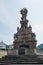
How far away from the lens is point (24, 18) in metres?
42.0

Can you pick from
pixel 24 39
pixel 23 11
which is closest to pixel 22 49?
pixel 24 39

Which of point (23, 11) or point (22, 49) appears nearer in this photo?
point (22, 49)

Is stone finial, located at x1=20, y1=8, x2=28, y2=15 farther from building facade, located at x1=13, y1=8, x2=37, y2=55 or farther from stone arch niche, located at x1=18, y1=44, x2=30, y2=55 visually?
stone arch niche, located at x1=18, y1=44, x2=30, y2=55

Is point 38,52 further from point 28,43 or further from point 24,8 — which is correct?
point 24,8

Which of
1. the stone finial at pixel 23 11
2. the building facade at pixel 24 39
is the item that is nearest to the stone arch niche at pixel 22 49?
the building facade at pixel 24 39

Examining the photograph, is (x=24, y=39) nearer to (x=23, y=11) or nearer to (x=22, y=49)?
(x=22, y=49)

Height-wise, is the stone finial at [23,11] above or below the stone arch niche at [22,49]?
above

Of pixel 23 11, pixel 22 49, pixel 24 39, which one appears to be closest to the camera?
pixel 22 49

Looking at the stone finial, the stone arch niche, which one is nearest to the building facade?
the stone arch niche

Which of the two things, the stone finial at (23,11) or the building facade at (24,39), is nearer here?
the building facade at (24,39)

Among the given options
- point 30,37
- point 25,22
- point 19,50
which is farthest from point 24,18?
point 19,50

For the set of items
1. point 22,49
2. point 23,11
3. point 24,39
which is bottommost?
point 22,49

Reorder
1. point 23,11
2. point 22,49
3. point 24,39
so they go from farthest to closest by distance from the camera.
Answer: point 23,11, point 24,39, point 22,49

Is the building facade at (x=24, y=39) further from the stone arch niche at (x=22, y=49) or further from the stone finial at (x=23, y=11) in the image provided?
the stone finial at (x=23, y=11)
